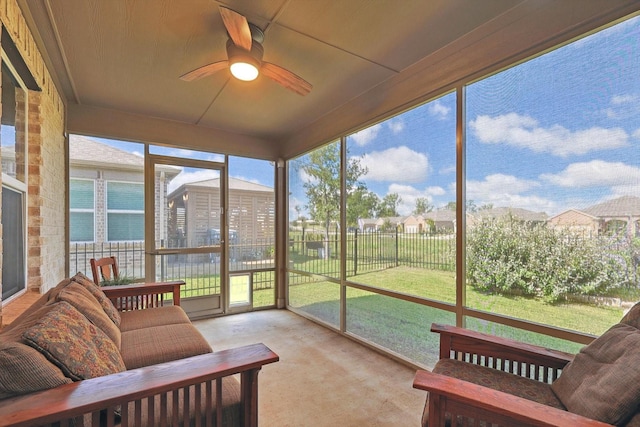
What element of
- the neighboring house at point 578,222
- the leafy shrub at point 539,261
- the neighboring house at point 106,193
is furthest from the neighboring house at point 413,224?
the neighboring house at point 106,193

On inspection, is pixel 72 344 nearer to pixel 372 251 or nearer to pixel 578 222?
pixel 372 251

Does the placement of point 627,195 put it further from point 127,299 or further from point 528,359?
point 127,299

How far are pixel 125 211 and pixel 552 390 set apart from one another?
4171mm

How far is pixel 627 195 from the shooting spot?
5.03 feet

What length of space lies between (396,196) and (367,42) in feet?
4.33

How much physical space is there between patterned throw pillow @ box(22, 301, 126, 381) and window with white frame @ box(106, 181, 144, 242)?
2.46m

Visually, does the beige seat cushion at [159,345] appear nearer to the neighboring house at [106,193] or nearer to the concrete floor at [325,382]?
the concrete floor at [325,382]

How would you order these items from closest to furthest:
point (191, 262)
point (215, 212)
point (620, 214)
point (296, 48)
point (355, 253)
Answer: point (620, 214)
point (296, 48)
point (355, 253)
point (191, 262)
point (215, 212)

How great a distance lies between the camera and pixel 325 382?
7.77 feet

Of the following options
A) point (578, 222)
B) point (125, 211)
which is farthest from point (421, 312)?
point (125, 211)

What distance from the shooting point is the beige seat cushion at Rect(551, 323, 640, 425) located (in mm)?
999

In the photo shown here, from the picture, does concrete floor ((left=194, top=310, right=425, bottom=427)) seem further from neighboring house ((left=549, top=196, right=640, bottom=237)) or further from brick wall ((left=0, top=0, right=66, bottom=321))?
brick wall ((left=0, top=0, right=66, bottom=321))

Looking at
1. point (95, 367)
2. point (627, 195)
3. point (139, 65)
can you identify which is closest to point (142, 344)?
point (95, 367)

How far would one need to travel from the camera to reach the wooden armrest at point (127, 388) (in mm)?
924
